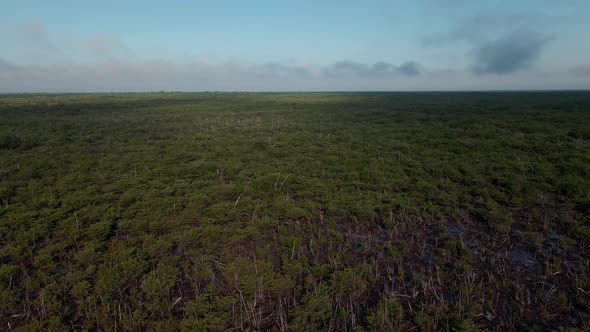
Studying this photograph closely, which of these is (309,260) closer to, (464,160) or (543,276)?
(543,276)

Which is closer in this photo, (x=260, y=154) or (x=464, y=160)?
(x=464, y=160)

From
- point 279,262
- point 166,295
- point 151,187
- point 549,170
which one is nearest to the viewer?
point 166,295

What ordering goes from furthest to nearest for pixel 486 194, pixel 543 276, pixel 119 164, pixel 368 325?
pixel 119 164
pixel 486 194
pixel 543 276
pixel 368 325

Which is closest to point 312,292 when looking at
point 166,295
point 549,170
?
point 166,295

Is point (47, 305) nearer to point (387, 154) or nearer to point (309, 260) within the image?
point (309, 260)

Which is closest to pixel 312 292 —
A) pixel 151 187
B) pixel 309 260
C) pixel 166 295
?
pixel 309 260

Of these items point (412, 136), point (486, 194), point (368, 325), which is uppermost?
point (412, 136)

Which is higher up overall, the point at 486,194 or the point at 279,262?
the point at 486,194
